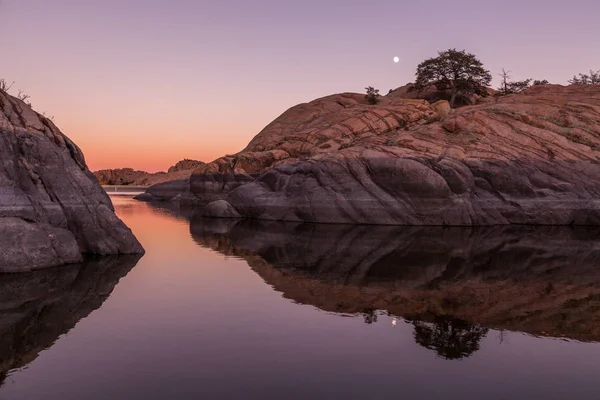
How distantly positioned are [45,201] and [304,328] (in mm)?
13497

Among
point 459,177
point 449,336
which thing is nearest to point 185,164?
point 459,177

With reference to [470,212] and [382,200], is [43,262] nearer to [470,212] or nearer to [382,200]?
[382,200]

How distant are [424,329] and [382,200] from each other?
1083 inches

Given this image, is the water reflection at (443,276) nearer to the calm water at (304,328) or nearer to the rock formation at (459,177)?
the calm water at (304,328)

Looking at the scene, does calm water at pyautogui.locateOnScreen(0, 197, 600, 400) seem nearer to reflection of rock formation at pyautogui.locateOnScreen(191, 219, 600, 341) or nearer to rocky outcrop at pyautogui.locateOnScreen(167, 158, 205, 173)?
reflection of rock formation at pyautogui.locateOnScreen(191, 219, 600, 341)

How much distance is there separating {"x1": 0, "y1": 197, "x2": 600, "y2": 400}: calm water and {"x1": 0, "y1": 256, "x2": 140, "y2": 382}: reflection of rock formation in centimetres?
5

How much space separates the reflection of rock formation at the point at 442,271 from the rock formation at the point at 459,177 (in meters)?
4.66

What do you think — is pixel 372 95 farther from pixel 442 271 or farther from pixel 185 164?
pixel 185 164

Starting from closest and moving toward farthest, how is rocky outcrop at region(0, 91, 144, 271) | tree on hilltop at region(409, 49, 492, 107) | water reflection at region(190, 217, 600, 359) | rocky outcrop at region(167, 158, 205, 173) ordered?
water reflection at region(190, 217, 600, 359) < rocky outcrop at region(0, 91, 144, 271) < tree on hilltop at region(409, 49, 492, 107) < rocky outcrop at region(167, 158, 205, 173)

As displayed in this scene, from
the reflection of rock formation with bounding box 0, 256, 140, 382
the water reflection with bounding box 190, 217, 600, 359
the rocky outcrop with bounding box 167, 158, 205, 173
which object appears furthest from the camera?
the rocky outcrop with bounding box 167, 158, 205, 173

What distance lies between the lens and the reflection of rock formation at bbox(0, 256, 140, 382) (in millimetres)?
9602

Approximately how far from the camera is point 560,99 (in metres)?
50.5

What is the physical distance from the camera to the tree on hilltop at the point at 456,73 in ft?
228

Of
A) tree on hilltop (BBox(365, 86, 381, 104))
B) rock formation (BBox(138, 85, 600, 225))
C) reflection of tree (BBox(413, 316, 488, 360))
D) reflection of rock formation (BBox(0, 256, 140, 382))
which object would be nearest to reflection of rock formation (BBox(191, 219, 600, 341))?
reflection of tree (BBox(413, 316, 488, 360))
